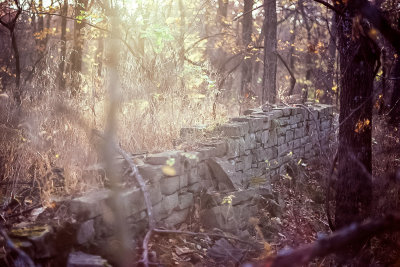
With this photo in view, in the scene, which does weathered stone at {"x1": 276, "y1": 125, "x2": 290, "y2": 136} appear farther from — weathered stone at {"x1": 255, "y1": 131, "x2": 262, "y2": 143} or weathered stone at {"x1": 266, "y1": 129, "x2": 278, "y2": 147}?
weathered stone at {"x1": 255, "y1": 131, "x2": 262, "y2": 143}

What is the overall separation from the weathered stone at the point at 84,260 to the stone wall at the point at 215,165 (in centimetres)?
35

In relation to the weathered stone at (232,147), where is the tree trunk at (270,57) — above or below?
above

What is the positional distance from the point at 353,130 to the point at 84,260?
3.44 m

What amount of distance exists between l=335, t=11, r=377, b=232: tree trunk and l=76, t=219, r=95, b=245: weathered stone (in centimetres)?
305

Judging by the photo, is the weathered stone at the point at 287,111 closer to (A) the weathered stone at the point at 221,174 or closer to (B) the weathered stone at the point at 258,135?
(B) the weathered stone at the point at 258,135

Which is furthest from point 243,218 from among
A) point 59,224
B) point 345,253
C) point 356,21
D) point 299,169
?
point 299,169

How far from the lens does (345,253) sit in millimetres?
4363

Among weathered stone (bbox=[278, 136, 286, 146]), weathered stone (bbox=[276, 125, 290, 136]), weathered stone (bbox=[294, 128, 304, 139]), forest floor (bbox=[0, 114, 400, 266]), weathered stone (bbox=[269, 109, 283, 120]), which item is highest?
weathered stone (bbox=[269, 109, 283, 120])

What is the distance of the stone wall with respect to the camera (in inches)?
152

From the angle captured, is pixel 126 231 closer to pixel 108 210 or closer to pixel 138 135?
pixel 108 210

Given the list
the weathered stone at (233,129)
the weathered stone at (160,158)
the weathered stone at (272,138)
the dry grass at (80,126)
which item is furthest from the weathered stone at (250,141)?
the weathered stone at (160,158)

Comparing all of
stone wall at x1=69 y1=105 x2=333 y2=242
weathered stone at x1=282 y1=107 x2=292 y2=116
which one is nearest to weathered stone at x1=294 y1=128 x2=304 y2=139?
stone wall at x1=69 y1=105 x2=333 y2=242

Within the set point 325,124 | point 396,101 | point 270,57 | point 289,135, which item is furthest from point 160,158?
point 396,101

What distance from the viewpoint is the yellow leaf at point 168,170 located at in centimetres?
432
